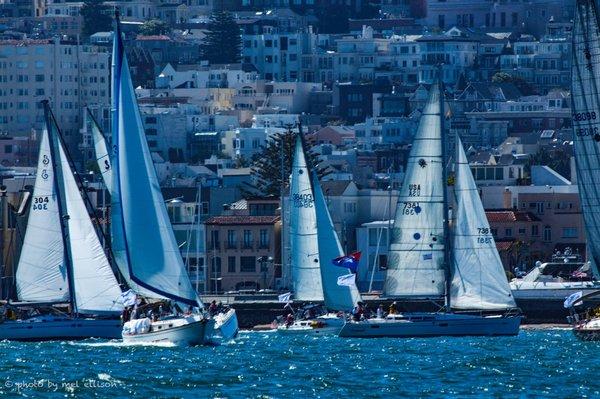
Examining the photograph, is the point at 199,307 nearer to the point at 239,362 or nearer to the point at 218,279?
the point at 239,362

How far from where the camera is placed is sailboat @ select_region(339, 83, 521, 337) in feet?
310

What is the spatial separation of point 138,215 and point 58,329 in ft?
20.3

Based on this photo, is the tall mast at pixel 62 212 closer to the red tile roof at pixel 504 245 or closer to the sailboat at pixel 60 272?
the sailboat at pixel 60 272

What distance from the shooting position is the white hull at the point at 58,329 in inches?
3610

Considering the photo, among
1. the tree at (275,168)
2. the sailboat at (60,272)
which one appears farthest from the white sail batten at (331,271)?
the tree at (275,168)

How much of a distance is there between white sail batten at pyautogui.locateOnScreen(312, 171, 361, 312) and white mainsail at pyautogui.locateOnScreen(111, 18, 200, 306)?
13.2m

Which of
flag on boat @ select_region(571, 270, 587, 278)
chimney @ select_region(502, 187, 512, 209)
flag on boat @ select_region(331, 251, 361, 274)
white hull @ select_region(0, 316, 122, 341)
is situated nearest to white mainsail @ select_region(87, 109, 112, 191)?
white hull @ select_region(0, 316, 122, 341)

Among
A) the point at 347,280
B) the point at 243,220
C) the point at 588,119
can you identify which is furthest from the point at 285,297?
the point at 243,220

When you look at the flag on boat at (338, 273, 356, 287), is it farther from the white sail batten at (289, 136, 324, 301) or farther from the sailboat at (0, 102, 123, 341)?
the sailboat at (0, 102, 123, 341)

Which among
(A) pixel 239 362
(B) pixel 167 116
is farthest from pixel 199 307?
(B) pixel 167 116

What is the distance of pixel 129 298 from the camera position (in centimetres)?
8900

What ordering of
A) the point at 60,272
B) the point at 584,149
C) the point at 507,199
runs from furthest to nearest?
the point at 507,199 → the point at 60,272 → the point at 584,149

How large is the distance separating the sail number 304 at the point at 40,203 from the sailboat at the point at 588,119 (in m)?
15.2

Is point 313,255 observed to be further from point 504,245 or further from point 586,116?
point 504,245
